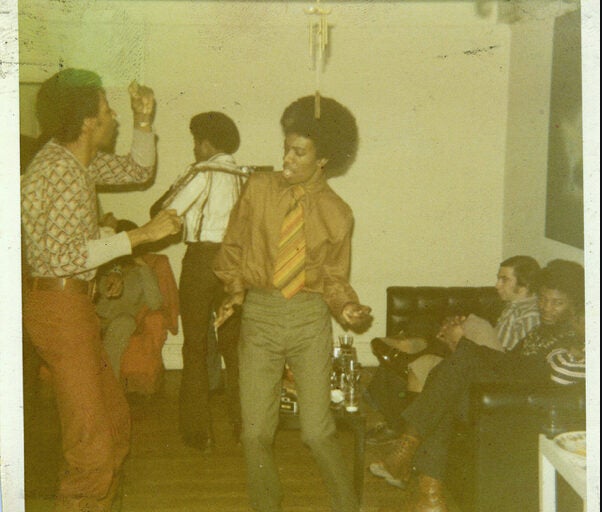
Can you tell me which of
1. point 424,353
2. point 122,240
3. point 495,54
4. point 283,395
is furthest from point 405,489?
point 495,54

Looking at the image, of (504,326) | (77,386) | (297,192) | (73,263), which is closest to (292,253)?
(297,192)

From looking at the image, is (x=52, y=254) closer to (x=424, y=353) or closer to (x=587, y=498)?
(x=587, y=498)

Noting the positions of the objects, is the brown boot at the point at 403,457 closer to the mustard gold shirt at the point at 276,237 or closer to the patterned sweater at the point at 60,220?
the mustard gold shirt at the point at 276,237

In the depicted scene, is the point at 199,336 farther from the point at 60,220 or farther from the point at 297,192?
the point at 60,220

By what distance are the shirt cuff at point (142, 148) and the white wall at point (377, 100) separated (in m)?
1.87

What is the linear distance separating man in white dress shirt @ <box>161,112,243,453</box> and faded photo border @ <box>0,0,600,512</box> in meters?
1.54

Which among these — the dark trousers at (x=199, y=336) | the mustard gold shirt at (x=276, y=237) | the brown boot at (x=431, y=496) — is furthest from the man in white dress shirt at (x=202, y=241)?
the brown boot at (x=431, y=496)

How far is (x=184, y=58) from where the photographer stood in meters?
4.78

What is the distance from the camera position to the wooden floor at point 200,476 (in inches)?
121

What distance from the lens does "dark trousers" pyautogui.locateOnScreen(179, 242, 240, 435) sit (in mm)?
3441

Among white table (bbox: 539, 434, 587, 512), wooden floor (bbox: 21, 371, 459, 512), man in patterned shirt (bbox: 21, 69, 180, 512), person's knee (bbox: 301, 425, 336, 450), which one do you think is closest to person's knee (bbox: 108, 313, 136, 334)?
wooden floor (bbox: 21, 371, 459, 512)

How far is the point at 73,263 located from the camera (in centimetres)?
243

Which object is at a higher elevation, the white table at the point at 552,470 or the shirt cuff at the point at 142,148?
the shirt cuff at the point at 142,148

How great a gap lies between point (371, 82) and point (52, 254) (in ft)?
9.99
